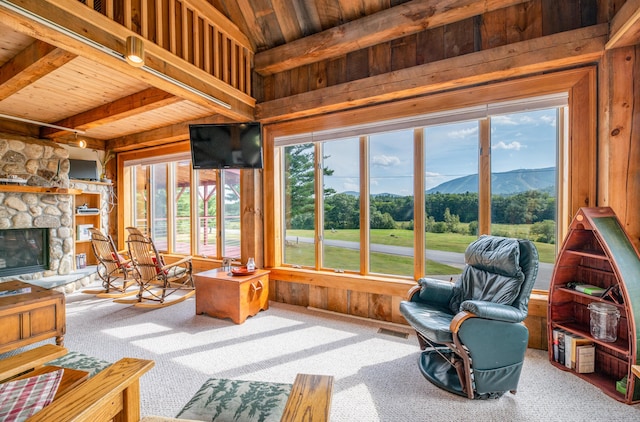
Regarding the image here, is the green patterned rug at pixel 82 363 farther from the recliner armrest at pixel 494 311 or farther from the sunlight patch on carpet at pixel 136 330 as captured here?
the recliner armrest at pixel 494 311

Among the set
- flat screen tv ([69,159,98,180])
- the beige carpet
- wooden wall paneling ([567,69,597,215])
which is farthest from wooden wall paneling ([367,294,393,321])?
flat screen tv ([69,159,98,180])

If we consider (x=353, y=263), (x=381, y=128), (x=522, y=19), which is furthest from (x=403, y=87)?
(x=353, y=263)

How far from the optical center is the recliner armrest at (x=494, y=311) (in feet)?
6.07

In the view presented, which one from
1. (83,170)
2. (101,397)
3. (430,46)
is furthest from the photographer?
(83,170)

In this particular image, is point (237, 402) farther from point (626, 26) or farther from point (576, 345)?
point (626, 26)

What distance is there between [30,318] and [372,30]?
4.07 meters

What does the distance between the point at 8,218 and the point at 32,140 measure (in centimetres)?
124

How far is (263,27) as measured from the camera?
11.1 ft

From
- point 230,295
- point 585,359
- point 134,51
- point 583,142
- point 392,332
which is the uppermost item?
point 134,51

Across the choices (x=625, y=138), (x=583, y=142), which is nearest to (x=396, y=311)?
(x=583, y=142)

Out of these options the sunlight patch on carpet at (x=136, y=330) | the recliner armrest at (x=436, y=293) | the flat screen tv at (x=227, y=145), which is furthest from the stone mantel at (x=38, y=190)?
the recliner armrest at (x=436, y=293)

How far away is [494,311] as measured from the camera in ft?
6.15

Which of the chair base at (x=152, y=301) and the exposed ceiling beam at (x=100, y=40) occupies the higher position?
the exposed ceiling beam at (x=100, y=40)

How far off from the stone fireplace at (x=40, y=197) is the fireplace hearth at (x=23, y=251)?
0.03 m
